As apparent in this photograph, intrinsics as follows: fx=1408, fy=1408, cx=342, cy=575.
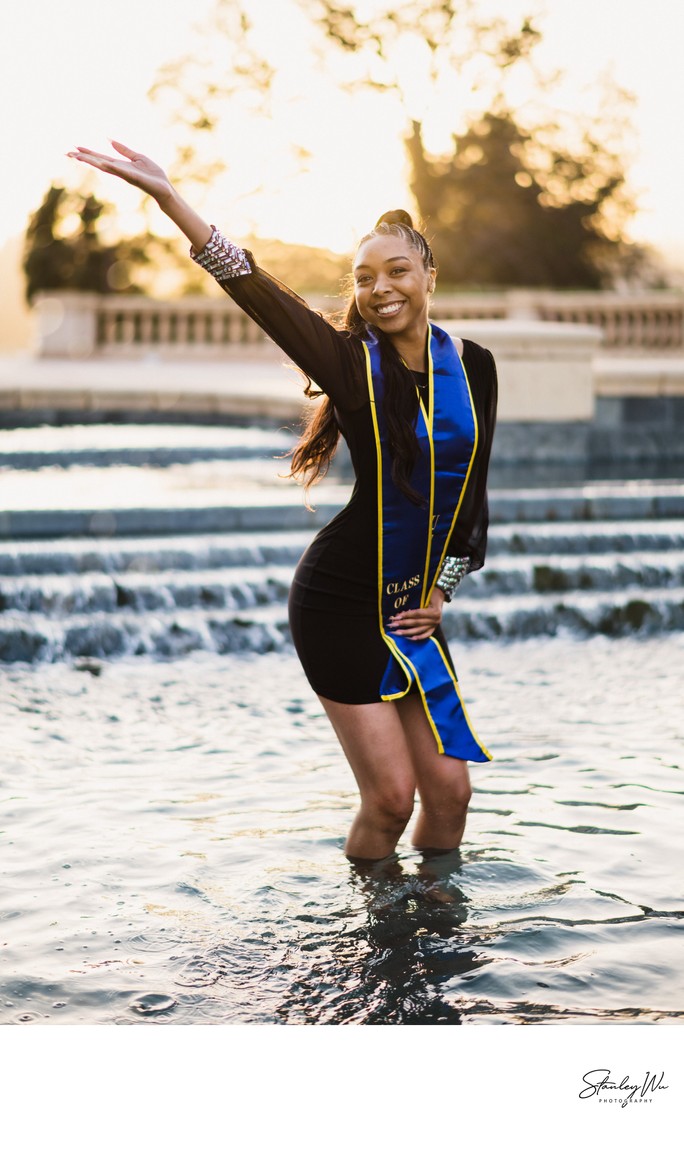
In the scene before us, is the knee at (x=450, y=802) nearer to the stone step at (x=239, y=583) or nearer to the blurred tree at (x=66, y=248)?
the stone step at (x=239, y=583)

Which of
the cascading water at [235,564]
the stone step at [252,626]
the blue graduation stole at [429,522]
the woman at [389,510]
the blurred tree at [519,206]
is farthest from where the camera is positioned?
the blurred tree at [519,206]

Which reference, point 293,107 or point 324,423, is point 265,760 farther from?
point 293,107

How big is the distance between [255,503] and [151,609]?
6.02 feet

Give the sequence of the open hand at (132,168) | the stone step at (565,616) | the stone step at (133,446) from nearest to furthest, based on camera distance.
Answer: the open hand at (132,168)
the stone step at (565,616)
the stone step at (133,446)

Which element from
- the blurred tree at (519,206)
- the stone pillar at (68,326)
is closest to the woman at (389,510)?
the stone pillar at (68,326)

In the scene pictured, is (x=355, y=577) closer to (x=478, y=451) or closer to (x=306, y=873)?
(x=478, y=451)

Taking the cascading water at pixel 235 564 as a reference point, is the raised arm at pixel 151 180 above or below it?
above

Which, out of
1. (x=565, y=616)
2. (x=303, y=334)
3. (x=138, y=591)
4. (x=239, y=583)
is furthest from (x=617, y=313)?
(x=303, y=334)

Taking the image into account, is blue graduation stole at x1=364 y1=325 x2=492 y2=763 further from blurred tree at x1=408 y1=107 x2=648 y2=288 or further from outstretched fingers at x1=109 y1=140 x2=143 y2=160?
blurred tree at x1=408 y1=107 x2=648 y2=288

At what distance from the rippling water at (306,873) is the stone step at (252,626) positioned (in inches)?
28.5

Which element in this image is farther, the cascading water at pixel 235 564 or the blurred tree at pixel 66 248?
the blurred tree at pixel 66 248

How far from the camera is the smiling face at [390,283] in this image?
3320 mm
